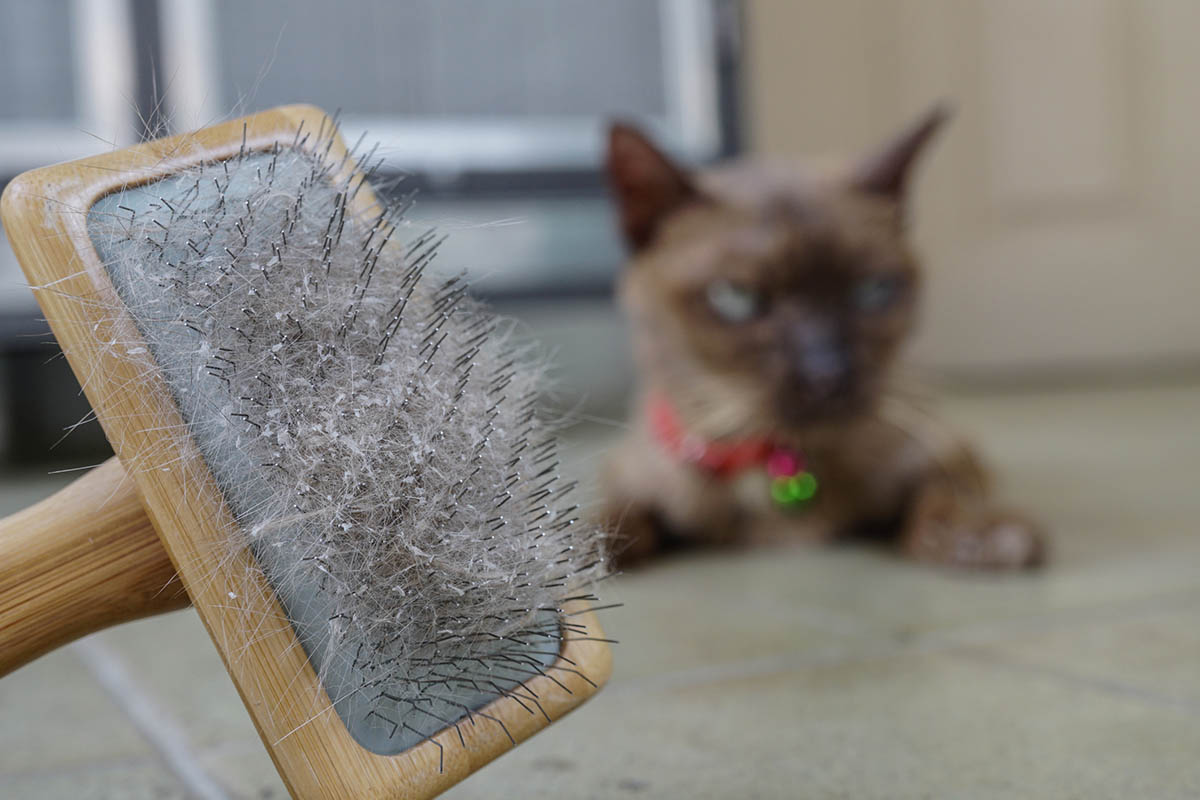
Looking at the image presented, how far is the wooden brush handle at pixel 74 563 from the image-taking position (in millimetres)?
433

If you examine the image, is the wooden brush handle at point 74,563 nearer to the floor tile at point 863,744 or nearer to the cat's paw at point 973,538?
the floor tile at point 863,744

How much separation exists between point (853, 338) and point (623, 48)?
1586 mm

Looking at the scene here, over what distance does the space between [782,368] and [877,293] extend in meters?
0.19

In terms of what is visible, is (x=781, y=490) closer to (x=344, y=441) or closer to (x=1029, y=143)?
(x=344, y=441)

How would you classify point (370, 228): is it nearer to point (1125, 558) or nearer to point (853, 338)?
point (853, 338)

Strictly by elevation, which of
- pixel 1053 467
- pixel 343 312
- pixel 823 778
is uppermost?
pixel 343 312

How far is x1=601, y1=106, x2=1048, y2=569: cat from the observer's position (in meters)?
1.14

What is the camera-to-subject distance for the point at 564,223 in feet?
7.90

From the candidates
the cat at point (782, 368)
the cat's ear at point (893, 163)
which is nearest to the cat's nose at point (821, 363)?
the cat at point (782, 368)

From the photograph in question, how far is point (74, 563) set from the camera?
44cm

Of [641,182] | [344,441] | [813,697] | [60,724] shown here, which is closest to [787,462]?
[641,182]

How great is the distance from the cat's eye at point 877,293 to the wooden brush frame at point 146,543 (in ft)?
2.84

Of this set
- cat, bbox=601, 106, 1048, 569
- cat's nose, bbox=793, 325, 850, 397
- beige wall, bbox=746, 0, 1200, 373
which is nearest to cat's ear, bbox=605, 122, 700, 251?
cat, bbox=601, 106, 1048, 569

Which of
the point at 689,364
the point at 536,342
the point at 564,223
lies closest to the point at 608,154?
the point at 689,364
